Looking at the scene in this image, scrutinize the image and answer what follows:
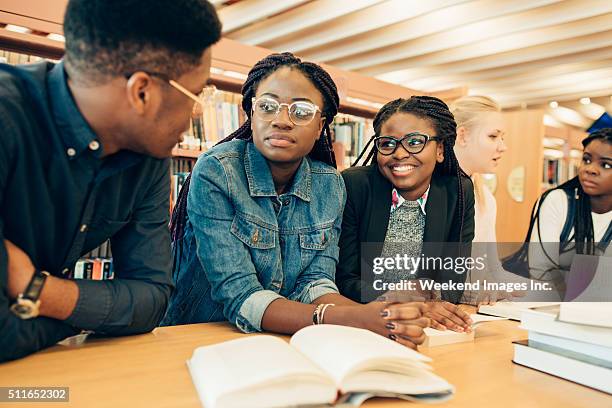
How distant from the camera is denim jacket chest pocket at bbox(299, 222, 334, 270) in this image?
1434 millimetres

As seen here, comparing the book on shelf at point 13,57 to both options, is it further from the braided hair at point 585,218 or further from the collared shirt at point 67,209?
the braided hair at point 585,218

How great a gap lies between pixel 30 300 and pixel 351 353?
541 mm

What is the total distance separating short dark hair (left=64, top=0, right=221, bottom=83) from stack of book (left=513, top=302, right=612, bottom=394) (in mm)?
824

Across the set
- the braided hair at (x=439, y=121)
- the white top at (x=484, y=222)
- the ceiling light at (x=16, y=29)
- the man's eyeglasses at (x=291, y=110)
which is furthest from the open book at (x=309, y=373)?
the ceiling light at (x=16, y=29)

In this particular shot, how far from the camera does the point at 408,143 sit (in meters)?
1.69

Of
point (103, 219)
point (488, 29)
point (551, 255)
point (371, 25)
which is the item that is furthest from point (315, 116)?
point (488, 29)

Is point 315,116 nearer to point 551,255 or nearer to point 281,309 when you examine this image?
point 281,309

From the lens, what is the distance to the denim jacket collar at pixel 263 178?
1.39m

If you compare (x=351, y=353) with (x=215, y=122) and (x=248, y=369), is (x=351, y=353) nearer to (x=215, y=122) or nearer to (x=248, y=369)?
(x=248, y=369)

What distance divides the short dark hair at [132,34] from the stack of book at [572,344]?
82 cm

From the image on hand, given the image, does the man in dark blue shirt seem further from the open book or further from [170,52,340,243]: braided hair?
[170,52,340,243]: braided hair

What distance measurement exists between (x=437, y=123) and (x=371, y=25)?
3.63 m

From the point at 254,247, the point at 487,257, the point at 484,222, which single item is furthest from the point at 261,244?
the point at 484,222

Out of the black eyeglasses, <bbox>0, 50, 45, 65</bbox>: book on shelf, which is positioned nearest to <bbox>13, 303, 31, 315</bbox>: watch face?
the black eyeglasses
